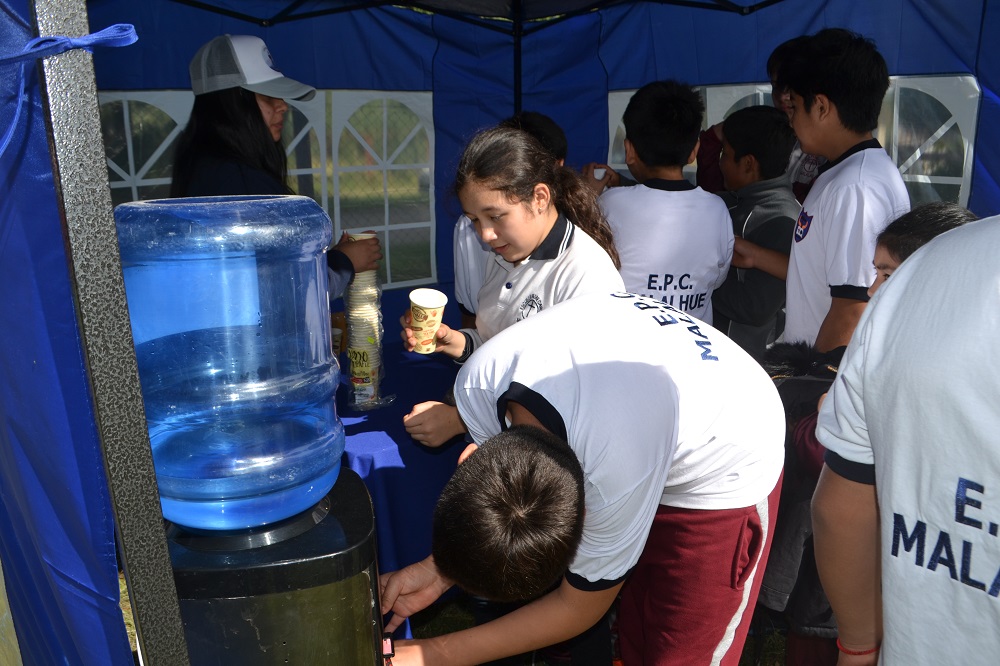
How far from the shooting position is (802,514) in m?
1.95

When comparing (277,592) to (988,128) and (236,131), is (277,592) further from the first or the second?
(988,128)

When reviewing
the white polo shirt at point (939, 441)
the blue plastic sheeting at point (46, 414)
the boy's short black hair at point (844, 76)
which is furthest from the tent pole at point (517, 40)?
the blue plastic sheeting at point (46, 414)

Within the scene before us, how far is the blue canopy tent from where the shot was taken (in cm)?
78

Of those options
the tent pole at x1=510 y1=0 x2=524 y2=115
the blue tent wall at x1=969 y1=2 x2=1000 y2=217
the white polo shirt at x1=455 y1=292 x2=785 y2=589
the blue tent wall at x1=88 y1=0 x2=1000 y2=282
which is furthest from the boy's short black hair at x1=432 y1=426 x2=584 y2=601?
the tent pole at x1=510 y1=0 x2=524 y2=115

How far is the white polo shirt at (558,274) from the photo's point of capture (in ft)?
6.71

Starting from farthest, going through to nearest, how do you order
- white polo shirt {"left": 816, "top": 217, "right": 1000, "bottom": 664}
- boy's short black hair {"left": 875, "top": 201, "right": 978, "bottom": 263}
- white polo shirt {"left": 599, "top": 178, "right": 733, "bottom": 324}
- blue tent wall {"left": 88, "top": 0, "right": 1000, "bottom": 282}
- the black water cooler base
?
blue tent wall {"left": 88, "top": 0, "right": 1000, "bottom": 282}, white polo shirt {"left": 599, "top": 178, "right": 733, "bottom": 324}, boy's short black hair {"left": 875, "top": 201, "right": 978, "bottom": 263}, the black water cooler base, white polo shirt {"left": 816, "top": 217, "right": 1000, "bottom": 664}

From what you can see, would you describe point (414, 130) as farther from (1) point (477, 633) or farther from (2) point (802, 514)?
(1) point (477, 633)

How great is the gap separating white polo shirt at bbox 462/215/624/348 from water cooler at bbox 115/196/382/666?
2.75 feet

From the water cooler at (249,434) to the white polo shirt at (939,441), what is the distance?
2.38ft

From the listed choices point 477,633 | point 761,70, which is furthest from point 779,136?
point 477,633

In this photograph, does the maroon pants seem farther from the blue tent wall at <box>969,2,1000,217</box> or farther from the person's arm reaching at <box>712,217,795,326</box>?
the blue tent wall at <box>969,2,1000,217</box>

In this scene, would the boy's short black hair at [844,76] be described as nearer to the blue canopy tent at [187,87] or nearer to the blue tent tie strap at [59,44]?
the blue canopy tent at [187,87]

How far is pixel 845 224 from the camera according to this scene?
2.26 metres

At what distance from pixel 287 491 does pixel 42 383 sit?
388 mm
